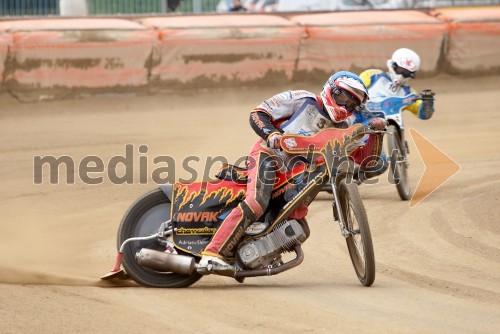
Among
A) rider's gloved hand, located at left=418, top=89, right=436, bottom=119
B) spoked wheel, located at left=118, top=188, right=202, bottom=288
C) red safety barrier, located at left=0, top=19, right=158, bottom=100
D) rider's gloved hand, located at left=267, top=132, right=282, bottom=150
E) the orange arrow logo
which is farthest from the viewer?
red safety barrier, located at left=0, top=19, right=158, bottom=100

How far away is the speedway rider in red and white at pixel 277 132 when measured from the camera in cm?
790

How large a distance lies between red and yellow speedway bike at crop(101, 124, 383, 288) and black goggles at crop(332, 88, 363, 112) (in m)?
Result: 0.20

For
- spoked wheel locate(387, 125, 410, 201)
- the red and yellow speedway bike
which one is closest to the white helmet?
spoked wheel locate(387, 125, 410, 201)

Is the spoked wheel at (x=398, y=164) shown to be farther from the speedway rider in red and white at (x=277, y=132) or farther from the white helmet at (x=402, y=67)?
the speedway rider in red and white at (x=277, y=132)

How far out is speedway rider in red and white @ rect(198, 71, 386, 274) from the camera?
25.9ft

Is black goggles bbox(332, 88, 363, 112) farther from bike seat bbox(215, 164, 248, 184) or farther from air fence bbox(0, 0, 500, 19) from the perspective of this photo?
air fence bbox(0, 0, 500, 19)

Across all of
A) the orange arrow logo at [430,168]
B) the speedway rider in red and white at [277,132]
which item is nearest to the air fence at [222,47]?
the orange arrow logo at [430,168]

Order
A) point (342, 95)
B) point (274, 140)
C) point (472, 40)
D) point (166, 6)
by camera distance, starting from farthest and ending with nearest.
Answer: point (166, 6) < point (472, 40) < point (342, 95) < point (274, 140)

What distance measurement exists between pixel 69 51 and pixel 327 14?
544 centimetres

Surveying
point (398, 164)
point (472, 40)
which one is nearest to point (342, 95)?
point (398, 164)

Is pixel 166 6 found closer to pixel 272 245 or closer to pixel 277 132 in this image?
pixel 277 132

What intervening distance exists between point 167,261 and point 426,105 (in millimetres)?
5816

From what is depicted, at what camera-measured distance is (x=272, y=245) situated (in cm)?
793

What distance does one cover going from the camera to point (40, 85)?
18.4m
